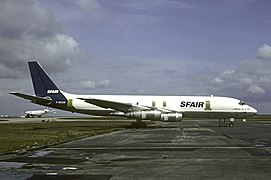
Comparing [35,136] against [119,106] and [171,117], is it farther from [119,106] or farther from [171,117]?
[171,117]

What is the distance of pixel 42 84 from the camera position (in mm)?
50906

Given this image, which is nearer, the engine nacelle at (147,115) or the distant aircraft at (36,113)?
the engine nacelle at (147,115)

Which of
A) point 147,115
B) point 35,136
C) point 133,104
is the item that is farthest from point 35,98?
point 35,136

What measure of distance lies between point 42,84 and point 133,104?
11870 millimetres

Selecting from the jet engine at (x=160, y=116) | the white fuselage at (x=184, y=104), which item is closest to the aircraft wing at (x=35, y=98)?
the white fuselage at (x=184, y=104)

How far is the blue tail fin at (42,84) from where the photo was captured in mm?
50406

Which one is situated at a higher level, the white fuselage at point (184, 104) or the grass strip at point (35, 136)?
the white fuselage at point (184, 104)

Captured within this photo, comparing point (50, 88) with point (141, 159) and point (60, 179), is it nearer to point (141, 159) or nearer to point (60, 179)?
point (141, 159)

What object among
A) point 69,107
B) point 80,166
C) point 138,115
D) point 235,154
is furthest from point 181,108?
point 80,166

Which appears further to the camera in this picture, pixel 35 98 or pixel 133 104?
pixel 35 98

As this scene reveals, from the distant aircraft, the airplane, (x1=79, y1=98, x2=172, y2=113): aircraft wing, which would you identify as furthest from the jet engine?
the distant aircraft

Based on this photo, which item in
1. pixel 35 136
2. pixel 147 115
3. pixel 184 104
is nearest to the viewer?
pixel 35 136

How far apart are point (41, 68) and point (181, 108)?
18.0m

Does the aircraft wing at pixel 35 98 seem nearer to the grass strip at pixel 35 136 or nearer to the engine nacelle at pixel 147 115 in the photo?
the grass strip at pixel 35 136
